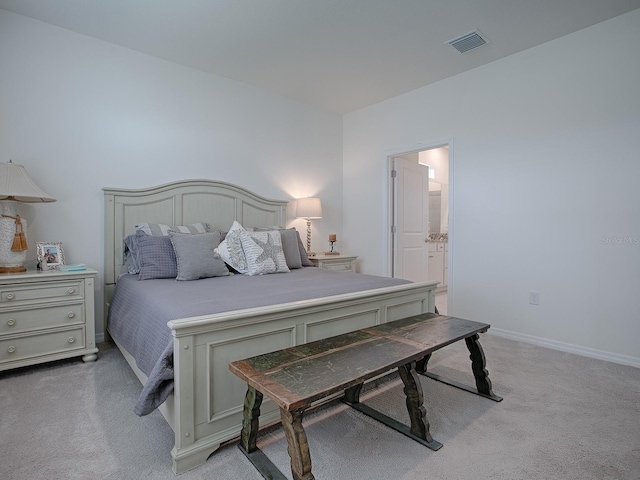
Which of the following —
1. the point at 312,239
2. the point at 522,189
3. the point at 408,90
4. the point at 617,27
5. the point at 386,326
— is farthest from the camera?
the point at 312,239

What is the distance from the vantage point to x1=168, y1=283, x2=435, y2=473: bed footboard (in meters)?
1.44

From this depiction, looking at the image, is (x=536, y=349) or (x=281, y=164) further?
(x=281, y=164)

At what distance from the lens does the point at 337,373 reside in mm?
1349

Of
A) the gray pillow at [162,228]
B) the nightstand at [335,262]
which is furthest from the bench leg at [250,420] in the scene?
the nightstand at [335,262]

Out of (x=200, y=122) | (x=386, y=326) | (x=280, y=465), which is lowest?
(x=280, y=465)

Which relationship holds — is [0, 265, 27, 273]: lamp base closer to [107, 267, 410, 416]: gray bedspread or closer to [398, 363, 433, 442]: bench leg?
[107, 267, 410, 416]: gray bedspread

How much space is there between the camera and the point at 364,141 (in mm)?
4641

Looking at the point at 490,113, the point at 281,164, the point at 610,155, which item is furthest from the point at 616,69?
the point at 281,164

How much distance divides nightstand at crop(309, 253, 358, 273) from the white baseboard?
1700 mm

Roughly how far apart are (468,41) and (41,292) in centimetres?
383

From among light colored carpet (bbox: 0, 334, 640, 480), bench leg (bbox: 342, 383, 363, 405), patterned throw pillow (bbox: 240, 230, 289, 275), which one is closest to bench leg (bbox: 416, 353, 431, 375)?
light colored carpet (bbox: 0, 334, 640, 480)

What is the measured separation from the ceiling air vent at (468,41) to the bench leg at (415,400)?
272 centimetres

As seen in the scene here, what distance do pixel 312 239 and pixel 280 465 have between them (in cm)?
325

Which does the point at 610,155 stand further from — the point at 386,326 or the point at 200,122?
the point at 200,122
